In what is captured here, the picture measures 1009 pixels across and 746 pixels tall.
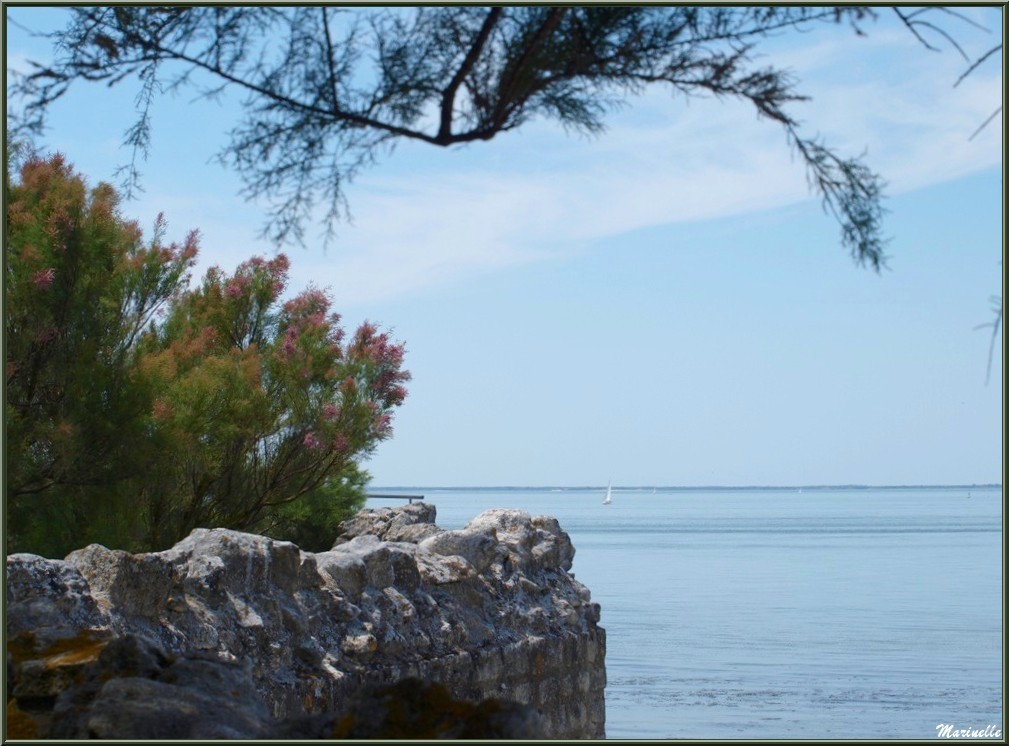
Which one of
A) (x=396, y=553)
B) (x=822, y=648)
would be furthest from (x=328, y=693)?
(x=822, y=648)

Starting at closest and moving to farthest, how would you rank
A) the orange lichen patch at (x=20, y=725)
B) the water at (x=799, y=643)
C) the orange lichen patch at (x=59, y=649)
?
the orange lichen patch at (x=20, y=725) < the orange lichen patch at (x=59, y=649) < the water at (x=799, y=643)

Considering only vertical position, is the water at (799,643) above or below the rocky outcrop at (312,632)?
below

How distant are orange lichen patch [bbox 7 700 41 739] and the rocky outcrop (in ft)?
0.06

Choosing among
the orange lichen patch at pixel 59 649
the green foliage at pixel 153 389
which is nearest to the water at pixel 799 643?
the green foliage at pixel 153 389

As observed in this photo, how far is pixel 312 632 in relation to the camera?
6.03 meters

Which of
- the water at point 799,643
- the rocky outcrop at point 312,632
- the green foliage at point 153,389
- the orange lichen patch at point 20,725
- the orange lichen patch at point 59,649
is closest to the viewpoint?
the rocky outcrop at point 312,632

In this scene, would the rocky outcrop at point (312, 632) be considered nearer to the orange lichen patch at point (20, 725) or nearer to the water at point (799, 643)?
the orange lichen patch at point (20, 725)

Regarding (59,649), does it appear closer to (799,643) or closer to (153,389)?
(153,389)

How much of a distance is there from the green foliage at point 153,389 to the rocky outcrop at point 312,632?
63.9 inches

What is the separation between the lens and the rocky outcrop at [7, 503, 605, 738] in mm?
3389

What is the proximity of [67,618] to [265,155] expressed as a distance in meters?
1.84

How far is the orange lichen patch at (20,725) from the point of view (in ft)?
11.6

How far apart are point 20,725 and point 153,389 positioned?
5674 mm

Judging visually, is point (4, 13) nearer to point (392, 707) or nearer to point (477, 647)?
point (392, 707)
